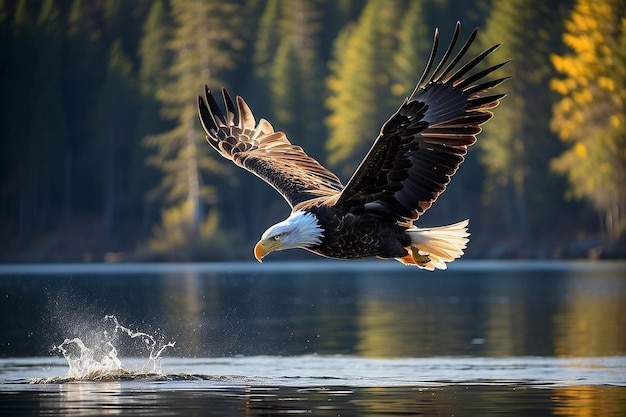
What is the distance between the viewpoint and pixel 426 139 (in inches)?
442

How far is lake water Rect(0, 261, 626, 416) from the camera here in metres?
11.1

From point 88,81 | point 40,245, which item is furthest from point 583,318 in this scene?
point 88,81

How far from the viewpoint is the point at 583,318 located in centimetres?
1948

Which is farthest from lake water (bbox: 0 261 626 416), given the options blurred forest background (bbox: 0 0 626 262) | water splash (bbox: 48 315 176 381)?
blurred forest background (bbox: 0 0 626 262)

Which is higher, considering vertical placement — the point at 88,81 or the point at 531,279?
the point at 88,81

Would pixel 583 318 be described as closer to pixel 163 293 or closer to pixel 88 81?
pixel 163 293

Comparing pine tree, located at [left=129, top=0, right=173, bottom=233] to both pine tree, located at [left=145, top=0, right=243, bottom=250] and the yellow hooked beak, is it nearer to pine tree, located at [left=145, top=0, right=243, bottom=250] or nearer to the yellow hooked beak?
pine tree, located at [left=145, top=0, right=243, bottom=250]

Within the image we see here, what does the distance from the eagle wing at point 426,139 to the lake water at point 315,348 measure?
1.63 meters

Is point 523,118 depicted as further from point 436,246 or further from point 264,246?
point 264,246

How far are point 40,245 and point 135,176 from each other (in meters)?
4.66

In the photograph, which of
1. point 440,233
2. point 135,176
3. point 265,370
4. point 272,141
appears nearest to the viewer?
point 440,233

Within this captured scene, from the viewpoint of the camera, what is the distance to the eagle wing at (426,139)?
11.0 m

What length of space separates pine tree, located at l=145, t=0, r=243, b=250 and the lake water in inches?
787

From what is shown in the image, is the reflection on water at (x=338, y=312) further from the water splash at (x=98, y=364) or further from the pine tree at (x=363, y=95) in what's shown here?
the pine tree at (x=363, y=95)
